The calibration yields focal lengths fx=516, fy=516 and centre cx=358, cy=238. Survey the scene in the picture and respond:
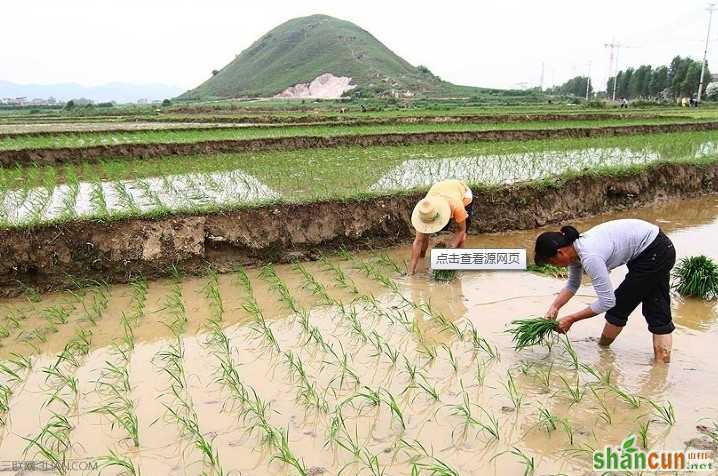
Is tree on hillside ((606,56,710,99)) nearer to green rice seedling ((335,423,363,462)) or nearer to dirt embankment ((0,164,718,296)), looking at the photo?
dirt embankment ((0,164,718,296))

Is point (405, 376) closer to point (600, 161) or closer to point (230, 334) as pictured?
point (230, 334)

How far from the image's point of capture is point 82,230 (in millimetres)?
5398

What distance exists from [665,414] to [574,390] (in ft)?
1.59

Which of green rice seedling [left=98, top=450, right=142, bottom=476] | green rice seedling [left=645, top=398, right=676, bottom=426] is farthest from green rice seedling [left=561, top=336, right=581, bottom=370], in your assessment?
green rice seedling [left=98, top=450, right=142, bottom=476]

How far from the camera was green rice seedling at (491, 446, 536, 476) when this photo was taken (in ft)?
7.98

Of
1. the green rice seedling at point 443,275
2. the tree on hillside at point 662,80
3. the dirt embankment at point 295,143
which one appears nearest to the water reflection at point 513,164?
the green rice seedling at point 443,275

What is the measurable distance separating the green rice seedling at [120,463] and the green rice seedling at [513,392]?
2.04 meters

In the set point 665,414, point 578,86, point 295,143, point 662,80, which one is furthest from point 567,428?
point 578,86

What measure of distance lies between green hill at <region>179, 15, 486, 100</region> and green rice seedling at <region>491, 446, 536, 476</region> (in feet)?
188

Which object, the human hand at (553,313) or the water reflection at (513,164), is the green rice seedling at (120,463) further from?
the water reflection at (513,164)

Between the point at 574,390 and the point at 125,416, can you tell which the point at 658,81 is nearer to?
the point at 574,390

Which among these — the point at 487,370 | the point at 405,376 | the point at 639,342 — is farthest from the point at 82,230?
the point at 639,342

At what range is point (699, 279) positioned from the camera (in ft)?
15.0

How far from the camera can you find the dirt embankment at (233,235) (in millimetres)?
5289
